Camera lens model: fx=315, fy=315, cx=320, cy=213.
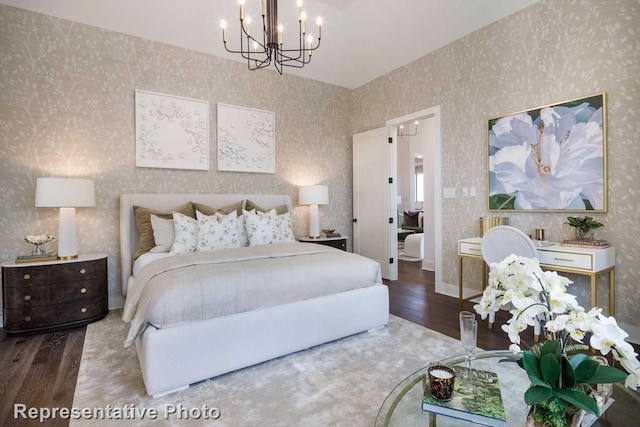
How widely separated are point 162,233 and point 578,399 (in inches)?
129

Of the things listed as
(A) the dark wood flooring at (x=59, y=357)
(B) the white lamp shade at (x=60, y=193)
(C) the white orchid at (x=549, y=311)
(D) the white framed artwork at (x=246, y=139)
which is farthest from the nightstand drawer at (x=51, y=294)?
(C) the white orchid at (x=549, y=311)

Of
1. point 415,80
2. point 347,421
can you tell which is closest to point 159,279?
point 347,421

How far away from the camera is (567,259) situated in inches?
96.4

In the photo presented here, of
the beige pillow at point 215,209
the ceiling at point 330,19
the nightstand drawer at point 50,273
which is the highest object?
the ceiling at point 330,19

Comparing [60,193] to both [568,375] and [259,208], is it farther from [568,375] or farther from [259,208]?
[568,375]

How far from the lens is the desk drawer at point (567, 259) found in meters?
2.35

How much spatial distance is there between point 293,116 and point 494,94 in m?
2.60

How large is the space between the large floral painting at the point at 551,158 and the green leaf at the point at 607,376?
2.38 meters

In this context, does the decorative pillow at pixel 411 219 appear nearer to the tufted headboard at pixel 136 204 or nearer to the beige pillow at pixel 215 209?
the tufted headboard at pixel 136 204

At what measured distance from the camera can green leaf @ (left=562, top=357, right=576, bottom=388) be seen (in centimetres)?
82

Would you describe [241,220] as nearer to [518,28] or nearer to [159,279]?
[159,279]

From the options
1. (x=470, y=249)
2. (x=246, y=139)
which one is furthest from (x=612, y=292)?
(x=246, y=139)

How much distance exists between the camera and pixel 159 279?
6.37 feet

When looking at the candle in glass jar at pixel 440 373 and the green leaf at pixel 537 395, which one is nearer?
the green leaf at pixel 537 395
